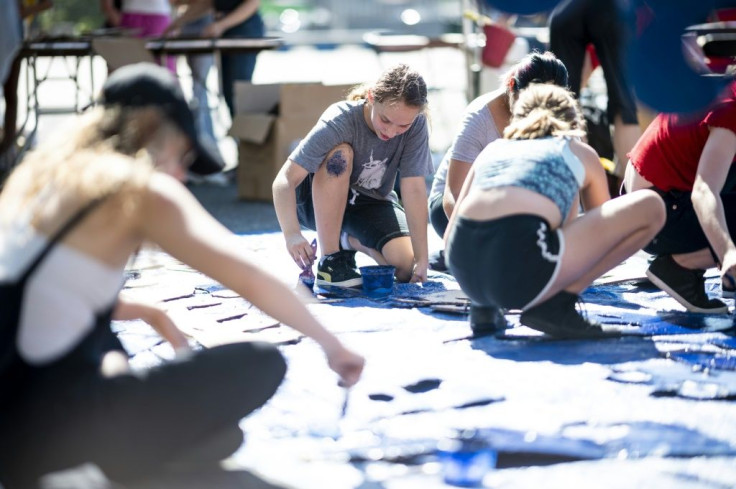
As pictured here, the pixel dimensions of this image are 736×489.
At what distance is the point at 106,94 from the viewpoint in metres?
2.15

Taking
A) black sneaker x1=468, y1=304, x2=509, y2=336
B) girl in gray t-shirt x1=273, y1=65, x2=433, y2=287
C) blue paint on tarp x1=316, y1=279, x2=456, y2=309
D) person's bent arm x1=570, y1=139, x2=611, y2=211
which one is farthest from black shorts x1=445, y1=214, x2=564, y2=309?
girl in gray t-shirt x1=273, y1=65, x2=433, y2=287

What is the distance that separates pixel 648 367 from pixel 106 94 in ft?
5.54

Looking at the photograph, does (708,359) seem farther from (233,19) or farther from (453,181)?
(233,19)

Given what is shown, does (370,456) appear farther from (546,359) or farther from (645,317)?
(645,317)

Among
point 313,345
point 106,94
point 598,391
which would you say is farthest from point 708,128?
point 106,94

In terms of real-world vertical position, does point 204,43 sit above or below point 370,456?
above

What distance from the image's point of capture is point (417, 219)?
4289 mm

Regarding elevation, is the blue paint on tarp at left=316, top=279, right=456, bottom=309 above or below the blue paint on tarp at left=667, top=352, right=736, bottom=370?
below

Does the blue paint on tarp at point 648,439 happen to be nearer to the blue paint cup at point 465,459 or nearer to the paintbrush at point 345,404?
the blue paint cup at point 465,459

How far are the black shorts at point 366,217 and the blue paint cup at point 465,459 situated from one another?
2038 mm

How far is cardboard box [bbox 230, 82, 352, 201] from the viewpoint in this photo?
6.34m

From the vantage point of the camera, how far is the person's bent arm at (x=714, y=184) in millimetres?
3387

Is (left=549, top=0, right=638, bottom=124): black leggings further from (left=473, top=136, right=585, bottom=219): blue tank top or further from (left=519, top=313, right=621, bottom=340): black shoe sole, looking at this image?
(left=519, top=313, right=621, bottom=340): black shoe sole

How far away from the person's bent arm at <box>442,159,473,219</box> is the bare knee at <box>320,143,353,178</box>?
412 mm
